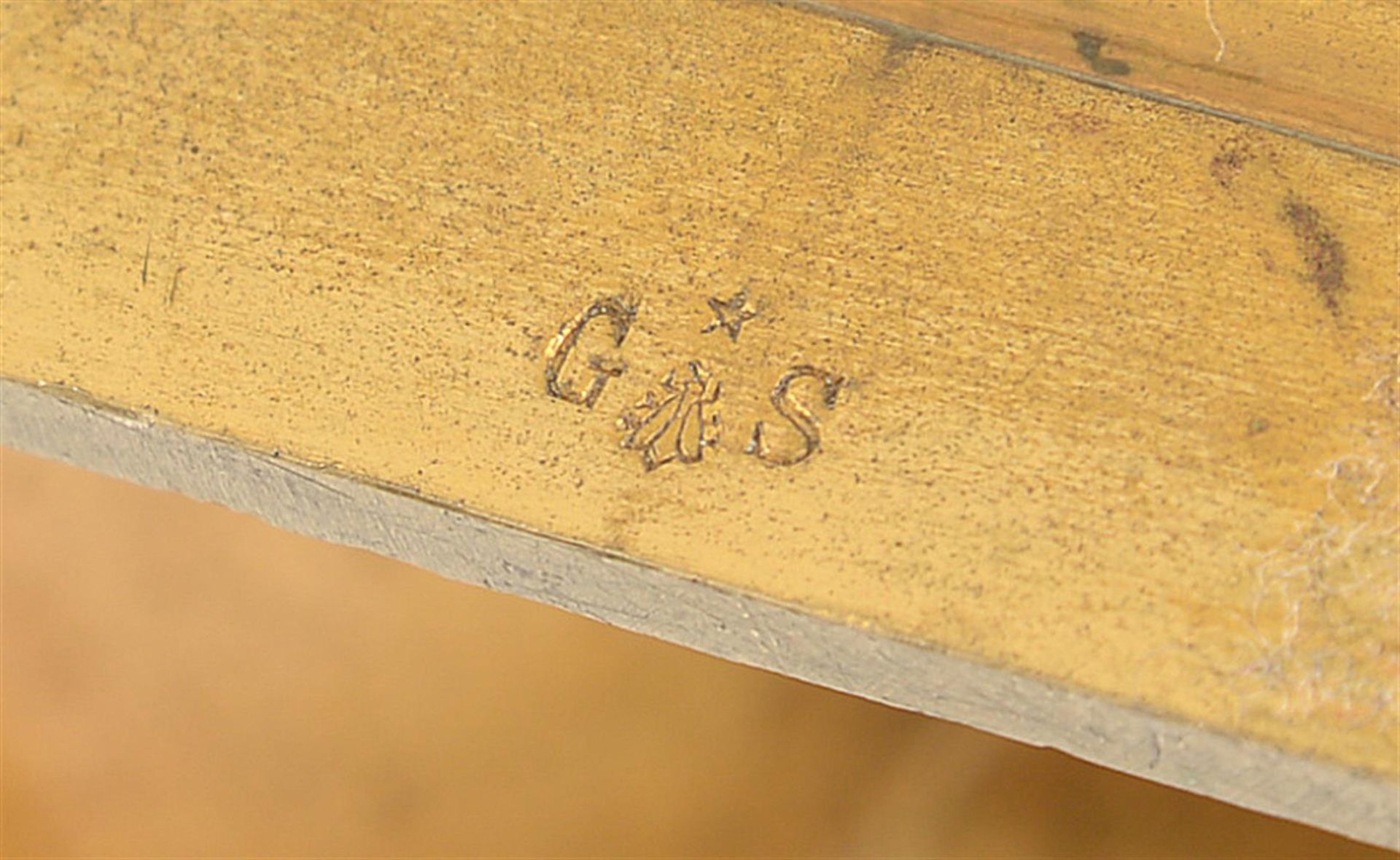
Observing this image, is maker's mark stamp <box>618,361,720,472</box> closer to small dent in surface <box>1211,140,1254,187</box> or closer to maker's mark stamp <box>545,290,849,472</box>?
maker's mark stamp <box>545,290,849,472</box>

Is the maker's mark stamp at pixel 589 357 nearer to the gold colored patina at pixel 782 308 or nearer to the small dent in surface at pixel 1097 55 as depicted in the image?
the gold colored patina at pixel 782 308

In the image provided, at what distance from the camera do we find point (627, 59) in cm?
81

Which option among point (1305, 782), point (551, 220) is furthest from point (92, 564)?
point (1305, 782)

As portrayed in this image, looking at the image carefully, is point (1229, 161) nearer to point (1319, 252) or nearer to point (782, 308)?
point (1319, 252)

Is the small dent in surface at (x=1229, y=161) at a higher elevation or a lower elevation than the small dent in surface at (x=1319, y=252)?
higher

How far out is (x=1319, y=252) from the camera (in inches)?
30.1

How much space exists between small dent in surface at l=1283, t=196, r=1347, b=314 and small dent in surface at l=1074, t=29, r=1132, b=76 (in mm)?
121

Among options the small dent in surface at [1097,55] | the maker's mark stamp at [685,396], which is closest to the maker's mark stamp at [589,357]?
the maker's mark stamp at [685,396]

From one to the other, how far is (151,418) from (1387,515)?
0.66 m

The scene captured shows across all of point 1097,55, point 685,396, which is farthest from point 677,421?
point 1097,55

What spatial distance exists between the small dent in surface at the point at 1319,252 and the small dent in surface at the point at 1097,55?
0.40 ft

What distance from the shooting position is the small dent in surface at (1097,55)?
0.81 meters

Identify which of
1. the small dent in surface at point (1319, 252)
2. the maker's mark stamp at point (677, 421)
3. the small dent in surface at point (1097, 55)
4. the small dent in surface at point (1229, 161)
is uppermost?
the small dent in surface at point (1097, 55)

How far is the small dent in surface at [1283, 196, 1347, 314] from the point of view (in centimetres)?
76
